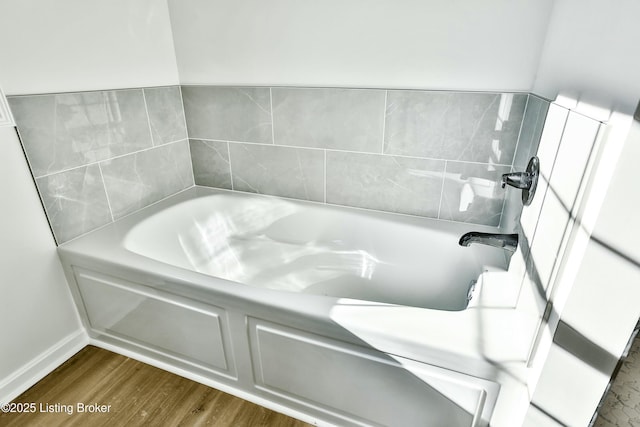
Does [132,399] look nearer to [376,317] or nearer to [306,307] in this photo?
[306,307]

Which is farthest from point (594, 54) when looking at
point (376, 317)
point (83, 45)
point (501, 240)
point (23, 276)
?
point (23, 276)

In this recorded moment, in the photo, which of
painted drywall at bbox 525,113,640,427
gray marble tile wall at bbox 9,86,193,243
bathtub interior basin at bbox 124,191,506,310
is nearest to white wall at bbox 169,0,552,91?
gray marble tile wall at bbox 9,86,193,243

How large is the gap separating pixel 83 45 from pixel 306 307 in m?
1.49

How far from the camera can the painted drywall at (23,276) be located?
134 cm

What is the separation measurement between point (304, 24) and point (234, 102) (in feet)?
1.88

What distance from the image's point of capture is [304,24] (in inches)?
65.9

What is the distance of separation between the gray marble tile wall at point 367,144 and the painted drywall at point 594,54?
0.21 metres

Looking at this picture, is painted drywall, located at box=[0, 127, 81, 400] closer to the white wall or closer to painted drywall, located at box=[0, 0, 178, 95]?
painted drywall, located at box=[0, 0, 178, 95]

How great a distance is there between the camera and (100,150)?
5.41ft

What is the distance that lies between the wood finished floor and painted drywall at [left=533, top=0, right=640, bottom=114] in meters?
1.37

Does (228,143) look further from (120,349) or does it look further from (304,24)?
(120,349)

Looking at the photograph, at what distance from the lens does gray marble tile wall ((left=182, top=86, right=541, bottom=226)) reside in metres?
1.56

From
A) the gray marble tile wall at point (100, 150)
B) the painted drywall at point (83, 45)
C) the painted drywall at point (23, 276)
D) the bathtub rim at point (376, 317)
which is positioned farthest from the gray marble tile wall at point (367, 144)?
the painted drywall at point (23, 276)

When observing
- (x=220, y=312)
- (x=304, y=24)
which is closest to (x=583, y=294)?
(x=220, y=312)
